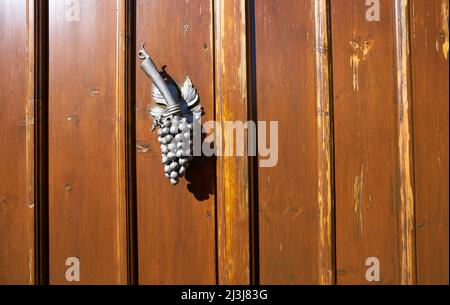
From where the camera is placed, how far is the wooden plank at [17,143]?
729 mm

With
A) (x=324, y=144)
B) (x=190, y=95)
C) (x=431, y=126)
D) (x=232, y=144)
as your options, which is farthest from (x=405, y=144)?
(x=190, y=95)

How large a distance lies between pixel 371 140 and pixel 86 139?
64 centimetres

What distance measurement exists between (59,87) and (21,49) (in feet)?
0.41

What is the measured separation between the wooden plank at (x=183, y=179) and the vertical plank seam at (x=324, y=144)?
237 mm

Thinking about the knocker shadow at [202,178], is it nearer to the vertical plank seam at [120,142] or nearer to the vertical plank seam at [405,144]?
the vertical plank seam at [120,142]

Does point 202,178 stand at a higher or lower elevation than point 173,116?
lower

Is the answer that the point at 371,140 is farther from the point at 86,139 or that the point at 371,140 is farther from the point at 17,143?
the point at 17,143

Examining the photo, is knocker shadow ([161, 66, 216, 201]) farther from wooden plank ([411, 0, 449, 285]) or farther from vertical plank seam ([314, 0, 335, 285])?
wooden plank ([411, 0, 449, 285])

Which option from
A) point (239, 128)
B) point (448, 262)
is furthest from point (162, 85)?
point (448, 262)

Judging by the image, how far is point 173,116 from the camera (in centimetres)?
67

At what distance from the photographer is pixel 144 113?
72 cm

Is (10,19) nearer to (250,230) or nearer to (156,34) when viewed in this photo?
(156,34)

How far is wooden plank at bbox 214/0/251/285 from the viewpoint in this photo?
0.70 m

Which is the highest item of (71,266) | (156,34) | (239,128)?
(156,34)
